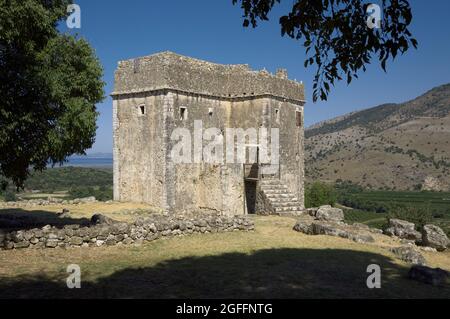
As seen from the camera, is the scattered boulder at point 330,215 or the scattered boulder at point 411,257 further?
the scattered boulder at point 330,215

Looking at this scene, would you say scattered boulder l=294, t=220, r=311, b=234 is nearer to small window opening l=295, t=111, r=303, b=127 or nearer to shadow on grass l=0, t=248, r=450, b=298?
shadow on grass l=0, t=248, r=450, b=298

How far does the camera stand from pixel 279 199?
24.5m

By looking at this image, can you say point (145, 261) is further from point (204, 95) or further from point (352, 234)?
point (204, 95)

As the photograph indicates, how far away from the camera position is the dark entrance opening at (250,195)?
2626 centimetres

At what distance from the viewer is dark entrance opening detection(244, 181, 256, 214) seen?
86.1 feet

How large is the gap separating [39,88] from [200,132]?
1307 centimetres

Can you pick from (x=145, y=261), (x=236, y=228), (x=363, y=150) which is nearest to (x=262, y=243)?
(x=236, y=228)

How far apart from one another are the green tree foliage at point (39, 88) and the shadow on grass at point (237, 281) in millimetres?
4635

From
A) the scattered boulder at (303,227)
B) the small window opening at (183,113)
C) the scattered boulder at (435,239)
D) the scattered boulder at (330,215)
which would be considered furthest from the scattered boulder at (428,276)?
the small window opening at (183,113)

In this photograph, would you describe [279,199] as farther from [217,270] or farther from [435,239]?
[217,270]

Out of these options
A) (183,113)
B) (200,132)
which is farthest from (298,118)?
(183,113)

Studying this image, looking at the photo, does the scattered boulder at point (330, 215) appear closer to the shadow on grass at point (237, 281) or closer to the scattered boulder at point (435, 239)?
the scattered boulder at point (435, 239)

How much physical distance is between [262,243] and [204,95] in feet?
40.2

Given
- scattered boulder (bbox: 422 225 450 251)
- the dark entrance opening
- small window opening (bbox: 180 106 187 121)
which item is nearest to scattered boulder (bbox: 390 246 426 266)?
scattered boulder (bbox: 422 225 450 251)
